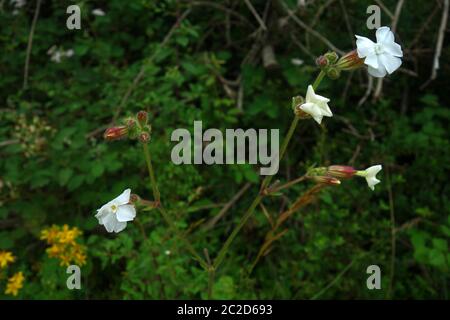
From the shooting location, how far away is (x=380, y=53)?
1150 mm

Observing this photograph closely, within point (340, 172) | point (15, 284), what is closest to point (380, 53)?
point (340, 172)

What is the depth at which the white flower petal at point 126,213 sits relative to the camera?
1168 millimetres

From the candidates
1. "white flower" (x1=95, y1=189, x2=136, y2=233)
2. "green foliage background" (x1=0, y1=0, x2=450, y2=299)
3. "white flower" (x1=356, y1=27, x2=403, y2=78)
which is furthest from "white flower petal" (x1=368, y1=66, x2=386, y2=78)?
"green foliage background" (x1=0, y1=0, x2=450, y2=299)

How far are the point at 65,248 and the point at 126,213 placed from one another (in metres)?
0.96

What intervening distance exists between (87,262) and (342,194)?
44.7 inches

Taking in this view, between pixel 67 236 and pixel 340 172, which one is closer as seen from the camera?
pixel 340 172

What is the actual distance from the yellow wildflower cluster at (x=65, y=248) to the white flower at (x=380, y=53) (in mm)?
1368

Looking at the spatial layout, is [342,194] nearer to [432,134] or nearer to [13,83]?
[432,134]

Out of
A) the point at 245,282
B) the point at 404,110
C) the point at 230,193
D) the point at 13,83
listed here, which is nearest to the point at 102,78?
the point at 13,83

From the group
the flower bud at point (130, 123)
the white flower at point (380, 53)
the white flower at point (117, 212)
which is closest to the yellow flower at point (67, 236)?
the white flower at point (117, 212)

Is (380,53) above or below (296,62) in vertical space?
below

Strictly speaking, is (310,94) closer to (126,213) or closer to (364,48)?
(364,48)

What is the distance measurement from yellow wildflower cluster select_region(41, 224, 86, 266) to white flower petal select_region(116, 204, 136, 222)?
90 centimetres

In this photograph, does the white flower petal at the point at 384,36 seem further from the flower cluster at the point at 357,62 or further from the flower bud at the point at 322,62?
the flower bud at the point at 322,62
